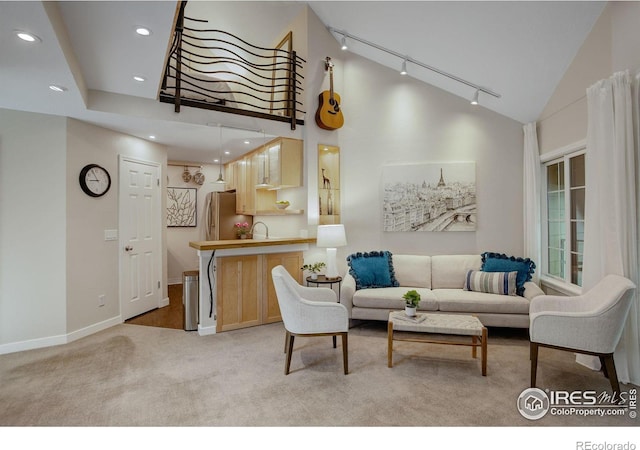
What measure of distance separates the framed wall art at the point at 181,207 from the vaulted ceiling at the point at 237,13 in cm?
156

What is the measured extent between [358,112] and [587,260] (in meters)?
3.27

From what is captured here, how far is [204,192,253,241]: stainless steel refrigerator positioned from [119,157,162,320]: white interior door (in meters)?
1.17

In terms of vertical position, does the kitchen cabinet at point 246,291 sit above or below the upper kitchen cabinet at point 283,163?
below

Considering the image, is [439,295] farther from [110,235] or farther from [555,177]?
[110,235]

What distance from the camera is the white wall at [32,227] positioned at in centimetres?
332

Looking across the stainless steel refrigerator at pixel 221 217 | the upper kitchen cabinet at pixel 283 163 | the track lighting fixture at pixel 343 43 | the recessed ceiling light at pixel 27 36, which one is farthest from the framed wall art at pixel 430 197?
the recessed ceiling light at pixel 27 36

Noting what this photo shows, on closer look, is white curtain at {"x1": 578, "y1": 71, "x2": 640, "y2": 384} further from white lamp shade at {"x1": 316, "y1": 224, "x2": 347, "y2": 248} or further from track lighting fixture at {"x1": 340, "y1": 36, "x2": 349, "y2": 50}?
track lighting fixture at {"x1": 340, "y1": 36, "x2": 349, "y2": 50}

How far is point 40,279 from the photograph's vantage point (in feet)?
11.3

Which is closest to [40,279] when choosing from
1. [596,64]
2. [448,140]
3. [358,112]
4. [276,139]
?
[276,139]

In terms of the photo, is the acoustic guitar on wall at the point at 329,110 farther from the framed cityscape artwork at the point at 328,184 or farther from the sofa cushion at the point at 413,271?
the sofa cushion at the point at 413,271

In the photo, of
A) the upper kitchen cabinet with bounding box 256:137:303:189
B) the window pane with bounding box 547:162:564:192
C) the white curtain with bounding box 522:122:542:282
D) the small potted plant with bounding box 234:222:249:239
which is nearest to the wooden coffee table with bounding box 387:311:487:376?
the white curtain with bounding box 522:122:542:282

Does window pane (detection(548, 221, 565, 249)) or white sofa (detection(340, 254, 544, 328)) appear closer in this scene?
white sofa (detection(340, 254, 544, 328))

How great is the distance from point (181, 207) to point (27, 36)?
4.64 metres

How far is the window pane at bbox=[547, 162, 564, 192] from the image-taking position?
153 inches
